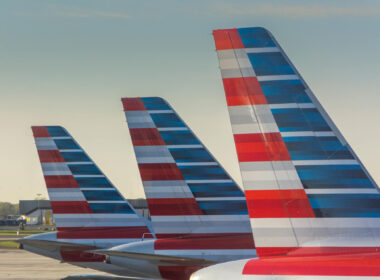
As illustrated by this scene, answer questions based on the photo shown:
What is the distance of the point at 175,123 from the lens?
858 inches

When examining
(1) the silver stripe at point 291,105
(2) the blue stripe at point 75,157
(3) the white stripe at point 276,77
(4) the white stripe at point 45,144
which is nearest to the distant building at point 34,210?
(4) the white stripe at point 45,144

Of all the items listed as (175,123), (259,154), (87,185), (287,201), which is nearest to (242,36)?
(259,154)

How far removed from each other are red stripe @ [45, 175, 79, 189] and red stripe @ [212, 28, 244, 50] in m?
19.4

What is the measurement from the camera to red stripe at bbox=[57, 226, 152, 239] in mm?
26812

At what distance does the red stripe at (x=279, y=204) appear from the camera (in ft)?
32.4

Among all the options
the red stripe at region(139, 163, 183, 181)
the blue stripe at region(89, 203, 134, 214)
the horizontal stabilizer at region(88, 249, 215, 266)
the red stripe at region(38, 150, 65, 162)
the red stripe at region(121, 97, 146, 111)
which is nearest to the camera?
the horizontal stabilizer at region(88, 249, 215, 266)

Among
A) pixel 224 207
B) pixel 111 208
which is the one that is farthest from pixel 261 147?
pixel 111 208

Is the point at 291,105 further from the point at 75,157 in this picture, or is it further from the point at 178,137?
the point at 75,157

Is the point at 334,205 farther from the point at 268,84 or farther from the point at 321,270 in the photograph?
the point at 268,84

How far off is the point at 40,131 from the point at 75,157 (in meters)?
1.91

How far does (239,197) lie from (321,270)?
432 inches

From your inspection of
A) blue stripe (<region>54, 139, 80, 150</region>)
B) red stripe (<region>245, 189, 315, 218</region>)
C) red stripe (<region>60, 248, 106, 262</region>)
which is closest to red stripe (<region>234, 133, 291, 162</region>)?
red stripe (<region>245, 189, 315, 218</region>)

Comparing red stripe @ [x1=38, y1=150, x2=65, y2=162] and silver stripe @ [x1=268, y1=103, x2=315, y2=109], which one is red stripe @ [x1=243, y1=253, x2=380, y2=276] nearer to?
silver stripe @ [x1=268, y1=103, x2=315, y2=109]

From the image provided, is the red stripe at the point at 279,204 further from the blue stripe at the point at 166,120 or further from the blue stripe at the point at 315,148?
the blue stripe at the point at 166,120
